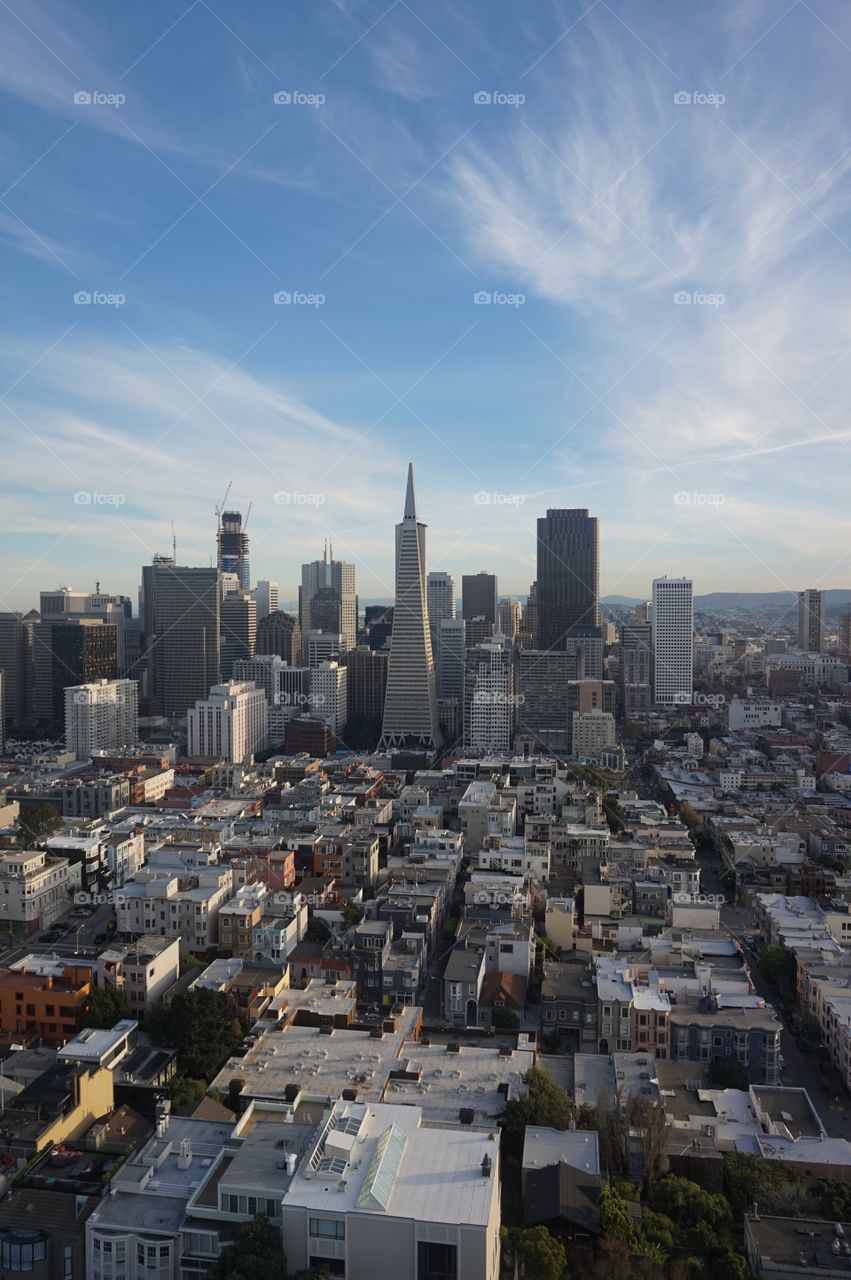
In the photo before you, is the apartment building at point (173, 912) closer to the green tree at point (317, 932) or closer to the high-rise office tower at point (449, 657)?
the green tree at point (317, 932)

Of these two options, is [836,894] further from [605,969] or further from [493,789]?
[493,789]

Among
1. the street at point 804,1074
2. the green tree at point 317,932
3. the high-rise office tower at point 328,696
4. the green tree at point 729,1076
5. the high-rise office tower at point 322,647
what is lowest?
the street at point 804,1074

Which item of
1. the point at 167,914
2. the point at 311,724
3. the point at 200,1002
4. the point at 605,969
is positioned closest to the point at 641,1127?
the point at 605,969

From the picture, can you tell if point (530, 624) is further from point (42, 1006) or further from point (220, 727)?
point (42, 1006)

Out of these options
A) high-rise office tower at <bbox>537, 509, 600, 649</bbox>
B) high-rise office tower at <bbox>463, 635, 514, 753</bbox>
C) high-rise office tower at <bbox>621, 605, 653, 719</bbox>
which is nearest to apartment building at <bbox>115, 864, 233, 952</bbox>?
high-rise office tower at <bbox>463, 635, 514, 753</bbox>

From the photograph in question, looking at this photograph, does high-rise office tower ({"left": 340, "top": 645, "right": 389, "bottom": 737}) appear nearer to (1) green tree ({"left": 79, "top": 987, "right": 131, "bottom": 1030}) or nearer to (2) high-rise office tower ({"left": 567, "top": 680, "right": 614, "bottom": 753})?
(2) high-rise office tower ({"left": 567, "top": 680, "right": 614, "bottom": 753})

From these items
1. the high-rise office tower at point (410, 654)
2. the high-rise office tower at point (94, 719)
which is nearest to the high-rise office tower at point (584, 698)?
the high-rise office tower at point (410, 654)

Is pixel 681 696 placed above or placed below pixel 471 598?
below
